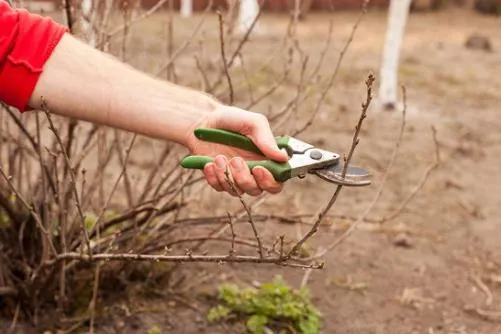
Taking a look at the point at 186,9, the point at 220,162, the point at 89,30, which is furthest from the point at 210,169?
the point at 186,9

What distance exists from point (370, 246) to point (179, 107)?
1661 mm

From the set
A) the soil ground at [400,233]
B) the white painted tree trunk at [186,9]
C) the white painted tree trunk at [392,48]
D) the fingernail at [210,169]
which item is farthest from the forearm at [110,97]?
the white painted tree trunk at [186,9]

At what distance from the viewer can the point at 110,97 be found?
5.74 ft

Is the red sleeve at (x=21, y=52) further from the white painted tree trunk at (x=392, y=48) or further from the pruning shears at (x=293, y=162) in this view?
the white painted tree trunk at (x=392, y=48)

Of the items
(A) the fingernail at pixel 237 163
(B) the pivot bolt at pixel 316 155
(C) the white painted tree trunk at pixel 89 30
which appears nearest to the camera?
(A) the fingernail at pixel 237 163

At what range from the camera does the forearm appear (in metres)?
1.75

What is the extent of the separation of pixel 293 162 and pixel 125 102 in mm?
371

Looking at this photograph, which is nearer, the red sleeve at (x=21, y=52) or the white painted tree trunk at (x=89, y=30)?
the red sleeve at (x=21, y=52)

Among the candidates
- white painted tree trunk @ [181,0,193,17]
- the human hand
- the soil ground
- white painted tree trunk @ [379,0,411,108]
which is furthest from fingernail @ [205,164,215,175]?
white painted tree trunk @ [181,0,193,17]

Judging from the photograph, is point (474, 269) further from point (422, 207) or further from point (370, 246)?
point (422, 207)

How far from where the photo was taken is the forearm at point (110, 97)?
1.75 metres

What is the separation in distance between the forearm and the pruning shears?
0.26ft

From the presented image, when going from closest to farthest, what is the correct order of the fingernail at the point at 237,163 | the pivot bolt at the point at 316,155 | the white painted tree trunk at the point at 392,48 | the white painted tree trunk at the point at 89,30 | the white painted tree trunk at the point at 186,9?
the fingernail at the point at 237,163 < the pivot bolt at the point at 316,155 < the white painted tree trunk at the point at 89,30 < the white painted tree trunk at the point at 392,48 < the white painted tree trunk at the point at 186,9

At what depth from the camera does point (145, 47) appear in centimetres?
700
